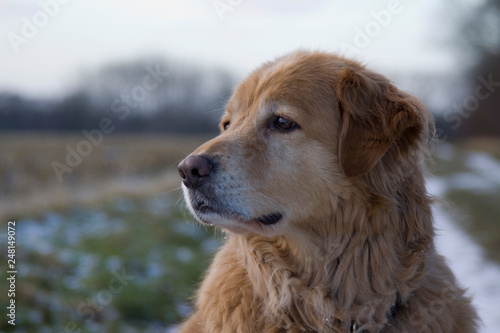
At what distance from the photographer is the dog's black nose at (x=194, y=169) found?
290 cm

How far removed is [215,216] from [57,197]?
808cm

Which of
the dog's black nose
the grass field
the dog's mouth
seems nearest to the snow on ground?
the grass field

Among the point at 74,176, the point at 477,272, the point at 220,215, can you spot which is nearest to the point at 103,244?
the point at 220,215

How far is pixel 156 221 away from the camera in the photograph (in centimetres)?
962

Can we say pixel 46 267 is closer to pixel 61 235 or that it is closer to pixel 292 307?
pixel 61 235

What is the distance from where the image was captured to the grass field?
570 centimetres

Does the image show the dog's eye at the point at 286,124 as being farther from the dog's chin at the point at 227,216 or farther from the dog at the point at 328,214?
the dog's chin at the point at 227,216

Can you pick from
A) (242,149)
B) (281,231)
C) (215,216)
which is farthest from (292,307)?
(242,149)

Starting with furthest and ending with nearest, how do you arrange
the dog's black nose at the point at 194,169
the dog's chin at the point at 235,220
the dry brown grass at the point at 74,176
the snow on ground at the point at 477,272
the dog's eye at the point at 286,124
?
the dry brown grass at the point at 74,176, the snow on ground at the point at 477,272, the dog's eye at the point at 286,124, the dog's chin at the point at 235,220, the dog's black nose at the point at 194,169

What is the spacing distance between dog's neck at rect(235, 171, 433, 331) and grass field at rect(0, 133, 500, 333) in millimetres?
921

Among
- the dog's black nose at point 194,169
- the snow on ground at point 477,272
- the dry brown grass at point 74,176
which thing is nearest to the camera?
the dog's black nose at point 194,169

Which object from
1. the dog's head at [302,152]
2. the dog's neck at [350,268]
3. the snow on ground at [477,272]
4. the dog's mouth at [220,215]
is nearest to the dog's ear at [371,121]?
the dog's head at [302,152]

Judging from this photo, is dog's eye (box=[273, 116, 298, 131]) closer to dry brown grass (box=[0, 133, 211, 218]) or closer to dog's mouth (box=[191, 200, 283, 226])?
dog's mouth (box=[191, 200, 283, 226])

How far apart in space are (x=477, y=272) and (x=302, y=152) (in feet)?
18.1
